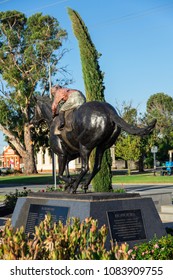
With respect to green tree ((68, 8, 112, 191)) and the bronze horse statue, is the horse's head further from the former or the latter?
green tree ((68, 8, 112, 191))

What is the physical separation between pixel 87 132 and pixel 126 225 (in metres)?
A: 1.93

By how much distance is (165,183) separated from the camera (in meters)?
35.4

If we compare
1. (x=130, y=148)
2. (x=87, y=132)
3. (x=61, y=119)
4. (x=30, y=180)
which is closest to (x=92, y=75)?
(x=61, y=119)

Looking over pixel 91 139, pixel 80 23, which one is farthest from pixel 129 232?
pixel 80 23

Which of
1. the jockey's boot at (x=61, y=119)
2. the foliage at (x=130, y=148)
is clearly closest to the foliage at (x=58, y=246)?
the jockey's boot at (x=61, y=119)

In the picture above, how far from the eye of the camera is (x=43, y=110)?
1097 centimetres

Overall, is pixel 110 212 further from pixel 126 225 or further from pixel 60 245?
pixel 60 245

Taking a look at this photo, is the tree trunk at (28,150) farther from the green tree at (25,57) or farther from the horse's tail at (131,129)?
the horse's tail at (131,129)

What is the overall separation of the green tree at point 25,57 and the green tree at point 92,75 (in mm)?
36989

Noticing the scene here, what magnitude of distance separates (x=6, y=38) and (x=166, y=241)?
50.2 meters

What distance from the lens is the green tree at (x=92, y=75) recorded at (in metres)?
15.5

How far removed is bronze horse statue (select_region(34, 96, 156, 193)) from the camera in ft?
29.5
